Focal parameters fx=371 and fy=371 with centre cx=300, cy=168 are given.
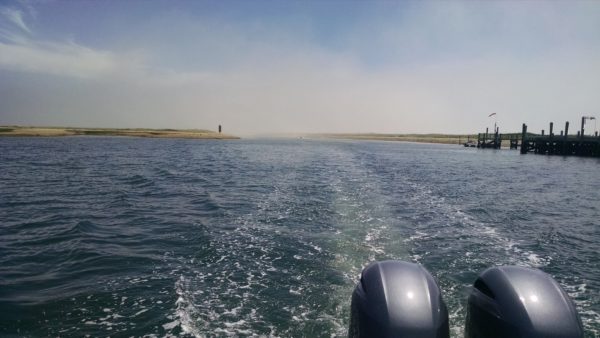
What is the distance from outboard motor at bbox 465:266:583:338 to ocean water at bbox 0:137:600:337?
2457mm

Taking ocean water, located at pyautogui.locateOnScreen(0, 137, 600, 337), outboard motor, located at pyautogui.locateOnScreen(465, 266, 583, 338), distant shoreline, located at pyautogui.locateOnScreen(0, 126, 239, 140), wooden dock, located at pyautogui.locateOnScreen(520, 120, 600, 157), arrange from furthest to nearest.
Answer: distant shoreline, located at pyautogui.locateOnScreen(0, 126, 239, 140)
wooden dock, located at pyautogui.locateOnScreen(520, 120, 600, 157)
ocean water, located at pyautogui.locateOnScreen(0, 137, 600, 337)
outboard motor, located at pyautogui.locateOnScreen(465, 266, 583, 338)

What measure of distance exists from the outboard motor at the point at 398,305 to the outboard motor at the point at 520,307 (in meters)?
0.48

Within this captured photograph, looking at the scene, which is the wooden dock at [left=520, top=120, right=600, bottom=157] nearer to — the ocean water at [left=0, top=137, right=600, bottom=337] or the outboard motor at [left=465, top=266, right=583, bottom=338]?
the ocean water at [left=0, top=137, right=600, bottom=337]

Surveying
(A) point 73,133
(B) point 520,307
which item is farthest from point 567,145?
(A) point 73,133

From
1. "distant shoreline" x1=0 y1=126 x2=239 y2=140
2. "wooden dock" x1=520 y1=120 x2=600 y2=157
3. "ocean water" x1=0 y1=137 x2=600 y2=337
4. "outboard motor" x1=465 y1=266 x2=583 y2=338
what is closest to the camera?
"outboard motor" x1=465 y1=266 x2=583 y2=338

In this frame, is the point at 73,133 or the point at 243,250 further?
the point at 73,133

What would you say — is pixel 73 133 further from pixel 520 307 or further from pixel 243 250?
pixel 520 307

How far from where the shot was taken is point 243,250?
30.7 feet

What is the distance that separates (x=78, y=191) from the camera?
17125mm

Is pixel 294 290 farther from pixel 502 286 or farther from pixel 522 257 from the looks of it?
pixel 522 257

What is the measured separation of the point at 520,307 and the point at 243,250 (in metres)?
6.87

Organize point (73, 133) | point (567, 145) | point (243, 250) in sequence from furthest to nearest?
point (73, 133) → point (567, 145) → point (243, 250)

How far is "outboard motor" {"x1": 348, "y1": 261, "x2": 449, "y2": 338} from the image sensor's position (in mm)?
3436

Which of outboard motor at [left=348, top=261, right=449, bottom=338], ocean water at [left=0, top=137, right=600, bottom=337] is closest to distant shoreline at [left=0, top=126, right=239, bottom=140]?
ocean water at [left=0, top=137, right=600, bottom=337]
